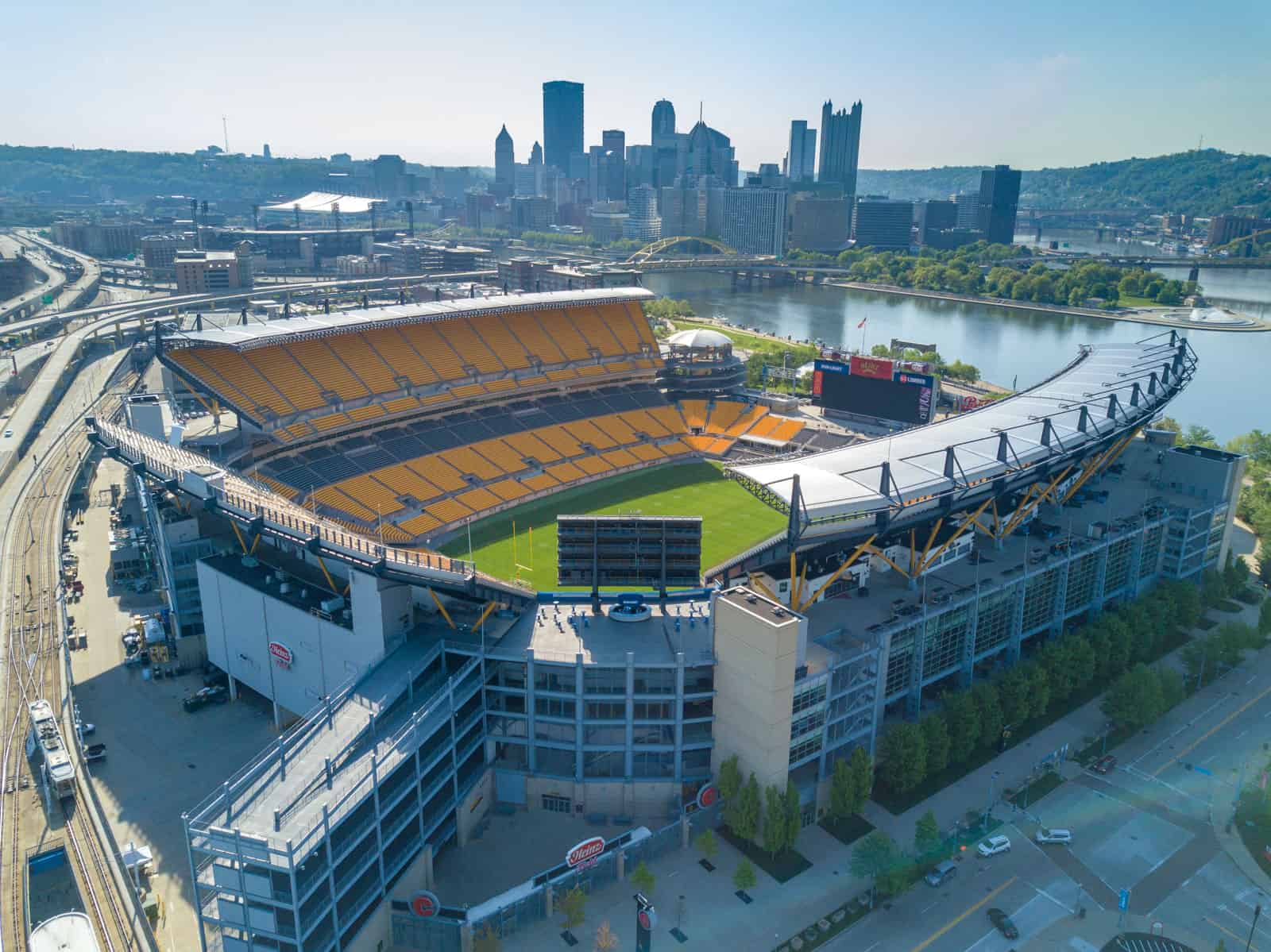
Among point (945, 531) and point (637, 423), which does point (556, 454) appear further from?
point (945, 531)

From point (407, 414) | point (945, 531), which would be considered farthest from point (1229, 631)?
point (407, 414)

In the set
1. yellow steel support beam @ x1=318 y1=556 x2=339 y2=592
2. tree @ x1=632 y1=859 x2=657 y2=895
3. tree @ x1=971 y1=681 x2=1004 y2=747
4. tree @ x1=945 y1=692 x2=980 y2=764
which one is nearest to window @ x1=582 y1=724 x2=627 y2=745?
tree @ x1=632 y1=859 x2=657 y2=895

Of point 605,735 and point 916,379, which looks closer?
point 605,735

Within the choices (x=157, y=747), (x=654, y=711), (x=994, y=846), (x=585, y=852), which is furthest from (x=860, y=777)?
(x=157, y=747)

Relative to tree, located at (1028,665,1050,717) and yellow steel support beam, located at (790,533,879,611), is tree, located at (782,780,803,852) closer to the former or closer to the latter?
yellow steel support beam, located at (790,533,879,611)

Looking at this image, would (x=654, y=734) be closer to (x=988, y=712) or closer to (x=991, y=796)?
(x=991, y=796)

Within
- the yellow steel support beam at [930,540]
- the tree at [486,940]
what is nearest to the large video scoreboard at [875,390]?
the yellow steel support beam at [930,540]

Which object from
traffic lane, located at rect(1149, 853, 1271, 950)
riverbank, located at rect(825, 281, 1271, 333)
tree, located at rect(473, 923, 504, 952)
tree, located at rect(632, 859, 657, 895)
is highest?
riverbank, located at rect(825, 281, 1271, 333)

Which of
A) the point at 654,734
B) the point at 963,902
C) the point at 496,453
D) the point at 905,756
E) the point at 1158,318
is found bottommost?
the point at 963,902
